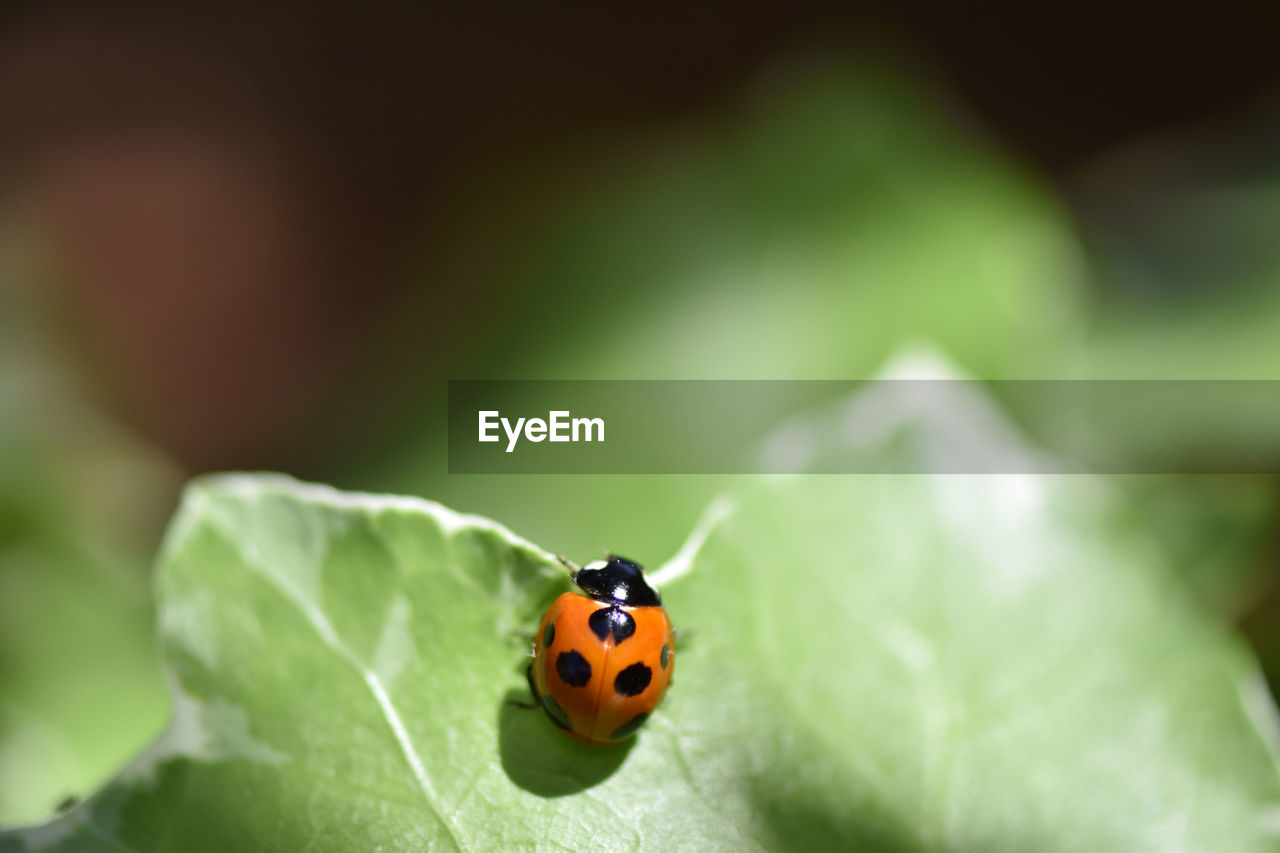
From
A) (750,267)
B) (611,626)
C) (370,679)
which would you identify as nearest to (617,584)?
(611,626)

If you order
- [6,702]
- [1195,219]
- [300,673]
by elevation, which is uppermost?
[1195,219]

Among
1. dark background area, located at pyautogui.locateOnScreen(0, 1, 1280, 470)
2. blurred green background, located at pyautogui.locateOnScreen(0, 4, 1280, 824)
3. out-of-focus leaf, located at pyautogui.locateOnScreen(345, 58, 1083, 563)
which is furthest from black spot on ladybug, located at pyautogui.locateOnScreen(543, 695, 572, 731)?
dark background area, located at pyautogui.locateOnScreen(0, 1, 1280, 470)

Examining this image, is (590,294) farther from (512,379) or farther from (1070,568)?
(1070,568)

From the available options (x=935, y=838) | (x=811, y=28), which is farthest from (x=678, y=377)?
(x=811, y=28)

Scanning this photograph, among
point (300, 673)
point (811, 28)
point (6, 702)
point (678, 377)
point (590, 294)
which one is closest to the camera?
point (300, 673)

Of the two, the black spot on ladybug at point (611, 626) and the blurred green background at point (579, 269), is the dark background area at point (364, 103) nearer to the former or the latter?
the blurred green background at point (579, 269)

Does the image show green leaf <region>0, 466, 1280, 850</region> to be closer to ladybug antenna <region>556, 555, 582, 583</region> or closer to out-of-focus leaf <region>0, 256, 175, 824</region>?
ladybug antenna <region>556, 555, 582, 583</region>
